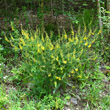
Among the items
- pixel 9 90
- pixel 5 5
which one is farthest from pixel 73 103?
pixel 5 5

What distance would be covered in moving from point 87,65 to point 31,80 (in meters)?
1.04

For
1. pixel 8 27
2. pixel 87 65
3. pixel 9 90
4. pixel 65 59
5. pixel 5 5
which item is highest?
pixel 5 5

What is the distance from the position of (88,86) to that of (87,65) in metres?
0.38

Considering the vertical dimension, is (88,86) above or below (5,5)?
below

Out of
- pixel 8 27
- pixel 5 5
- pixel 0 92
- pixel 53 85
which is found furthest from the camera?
pixel 5 5

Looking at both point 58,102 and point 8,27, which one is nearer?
point 58,102

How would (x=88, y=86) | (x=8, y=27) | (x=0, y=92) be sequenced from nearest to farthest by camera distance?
(x=0, y=92)
(x=88, y=86)
(x=8, y=27)

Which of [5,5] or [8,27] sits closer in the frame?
[8,27]

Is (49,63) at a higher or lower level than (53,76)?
higher

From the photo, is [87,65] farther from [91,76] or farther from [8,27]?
[8,27]

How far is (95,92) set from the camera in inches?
129

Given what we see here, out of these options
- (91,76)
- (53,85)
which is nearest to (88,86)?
(91,76)

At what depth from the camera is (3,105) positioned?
298 cm

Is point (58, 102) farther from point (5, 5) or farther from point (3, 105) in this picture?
point (5, 5)
